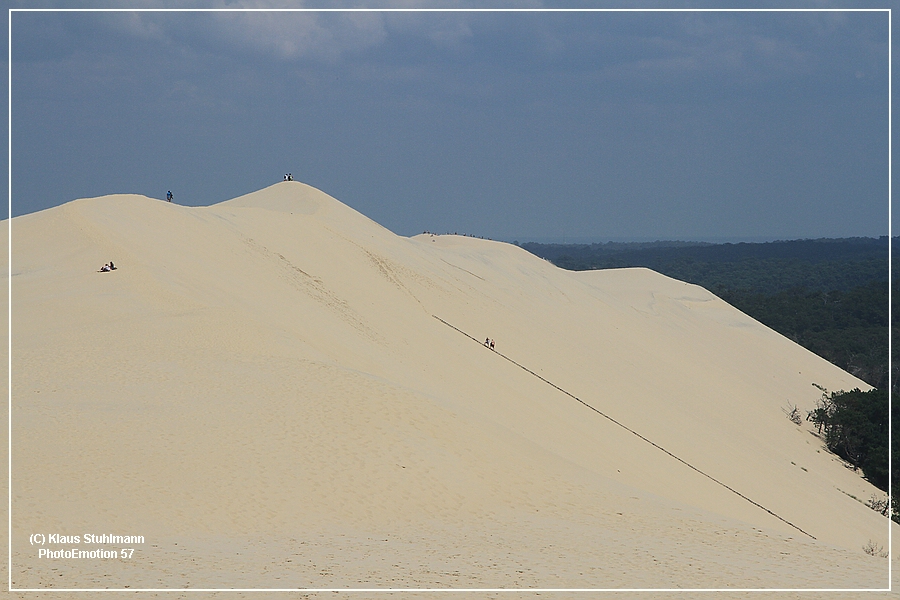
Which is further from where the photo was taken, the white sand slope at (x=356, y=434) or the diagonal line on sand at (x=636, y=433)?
the diagonal line on sand at (x=636, y=433)

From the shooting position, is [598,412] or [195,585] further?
[598,412]

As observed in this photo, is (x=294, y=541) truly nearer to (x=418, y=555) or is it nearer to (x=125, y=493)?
(x=418, y=555)

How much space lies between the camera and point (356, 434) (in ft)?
44.3

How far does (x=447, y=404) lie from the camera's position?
1608cm

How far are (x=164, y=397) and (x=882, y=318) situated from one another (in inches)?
2828

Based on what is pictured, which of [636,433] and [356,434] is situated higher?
[356,434]

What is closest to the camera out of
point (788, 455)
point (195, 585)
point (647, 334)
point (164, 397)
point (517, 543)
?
point (195, 585)

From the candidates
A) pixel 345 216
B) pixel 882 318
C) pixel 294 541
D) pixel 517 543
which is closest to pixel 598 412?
pixel 517 543

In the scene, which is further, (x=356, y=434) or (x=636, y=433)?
(x=636, y=433)

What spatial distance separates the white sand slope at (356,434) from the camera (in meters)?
9.84

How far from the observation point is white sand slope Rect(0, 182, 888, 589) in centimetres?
984

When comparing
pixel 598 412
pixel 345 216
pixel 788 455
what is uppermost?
pixel 345 216

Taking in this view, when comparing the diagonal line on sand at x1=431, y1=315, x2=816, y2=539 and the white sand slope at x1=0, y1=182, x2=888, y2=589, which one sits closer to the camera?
the white sand slope at x1=0, y1=182, x2=888, y2=589

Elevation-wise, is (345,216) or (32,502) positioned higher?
(345,216)
